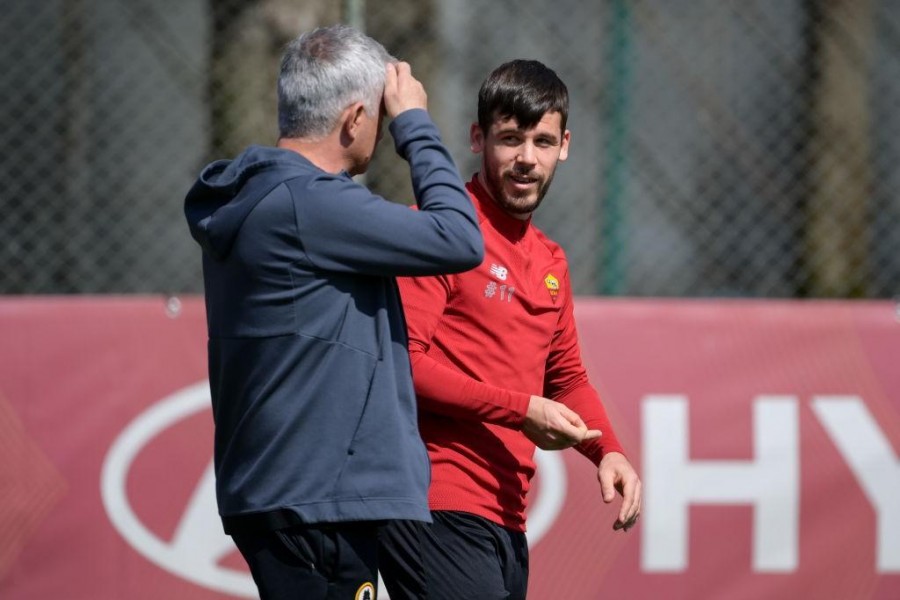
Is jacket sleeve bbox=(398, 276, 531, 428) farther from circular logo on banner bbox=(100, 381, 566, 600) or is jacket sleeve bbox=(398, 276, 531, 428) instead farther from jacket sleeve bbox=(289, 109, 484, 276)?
circular logo on banner bbox=(100, 381, 566, 600)

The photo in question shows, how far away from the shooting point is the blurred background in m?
6.71

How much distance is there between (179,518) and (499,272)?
2521 millimetres

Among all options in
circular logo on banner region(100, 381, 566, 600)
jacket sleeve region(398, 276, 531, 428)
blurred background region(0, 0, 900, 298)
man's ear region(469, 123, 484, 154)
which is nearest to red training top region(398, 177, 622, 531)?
jacket sleeve region(398, 276, 531, 428)

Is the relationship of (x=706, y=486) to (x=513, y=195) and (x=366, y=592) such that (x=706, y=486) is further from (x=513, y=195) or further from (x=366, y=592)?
(x=366, y=592)

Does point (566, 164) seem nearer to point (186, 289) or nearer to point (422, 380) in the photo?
point (186, 289)

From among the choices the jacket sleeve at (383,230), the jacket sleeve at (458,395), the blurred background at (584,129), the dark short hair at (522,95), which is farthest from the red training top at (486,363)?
the blurred background at (584,129)

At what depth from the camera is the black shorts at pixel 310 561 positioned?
267 centimetres

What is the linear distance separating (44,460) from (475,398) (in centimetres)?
283

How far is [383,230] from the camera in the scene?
8.66 feet

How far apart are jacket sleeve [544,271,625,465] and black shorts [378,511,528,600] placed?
0.39 metres

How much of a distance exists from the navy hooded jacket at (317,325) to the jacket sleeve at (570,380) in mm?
755

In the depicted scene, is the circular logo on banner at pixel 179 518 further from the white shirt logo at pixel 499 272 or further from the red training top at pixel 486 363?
the white shirt logo at pixel 499 272

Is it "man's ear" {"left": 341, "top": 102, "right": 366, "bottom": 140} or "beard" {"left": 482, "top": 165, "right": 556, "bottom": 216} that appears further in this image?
"beard" {"left": 482, "top": 165, "right": 556, "bottom": 216}

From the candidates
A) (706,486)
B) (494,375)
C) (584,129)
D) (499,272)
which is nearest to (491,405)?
(494,375)
